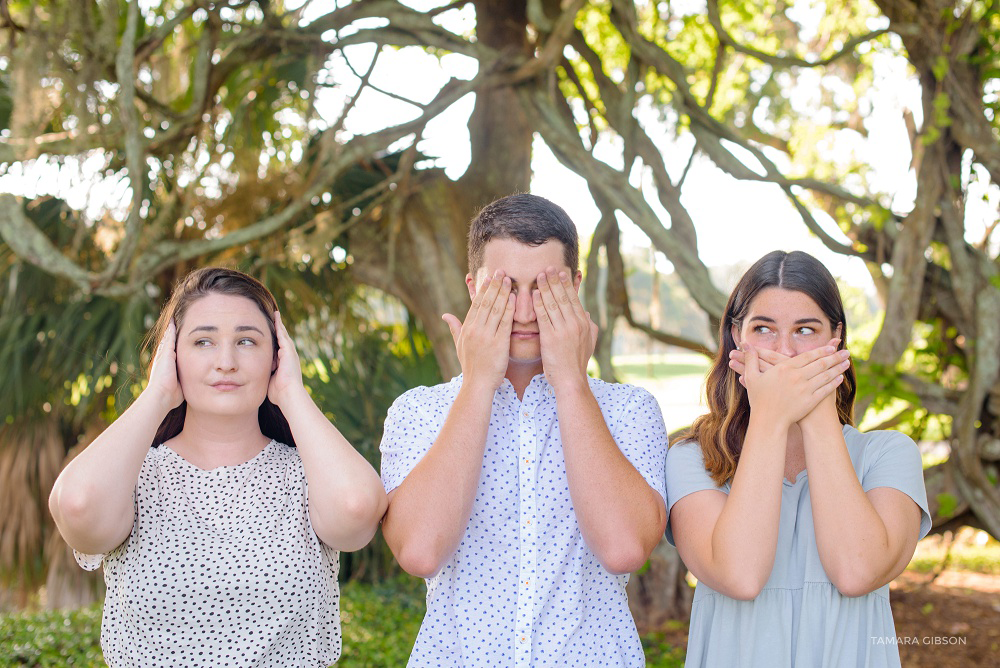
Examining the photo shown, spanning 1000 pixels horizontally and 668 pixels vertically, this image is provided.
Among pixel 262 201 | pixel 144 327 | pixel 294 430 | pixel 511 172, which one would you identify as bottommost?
pixel 294 430

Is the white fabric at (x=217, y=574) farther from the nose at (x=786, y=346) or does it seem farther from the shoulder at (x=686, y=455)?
the nose at (x=786, y=346)

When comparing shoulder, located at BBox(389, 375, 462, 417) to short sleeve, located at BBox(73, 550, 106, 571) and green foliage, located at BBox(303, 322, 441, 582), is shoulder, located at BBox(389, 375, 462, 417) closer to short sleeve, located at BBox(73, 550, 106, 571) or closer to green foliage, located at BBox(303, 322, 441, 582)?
short sleeve, located at BBox(73, 550, 106, 571)

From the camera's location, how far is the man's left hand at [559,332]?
194cm

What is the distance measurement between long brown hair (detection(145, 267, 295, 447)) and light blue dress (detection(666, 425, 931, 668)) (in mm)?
970

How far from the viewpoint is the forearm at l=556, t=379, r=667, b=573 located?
1.84 m

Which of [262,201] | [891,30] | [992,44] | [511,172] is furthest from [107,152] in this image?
[992,44]

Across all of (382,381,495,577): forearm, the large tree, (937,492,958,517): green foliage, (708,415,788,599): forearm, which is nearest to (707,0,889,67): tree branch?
the large tree

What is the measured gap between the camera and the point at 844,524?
5.98 feet

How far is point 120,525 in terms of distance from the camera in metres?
1.81

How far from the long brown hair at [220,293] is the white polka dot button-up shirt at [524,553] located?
0.94ft

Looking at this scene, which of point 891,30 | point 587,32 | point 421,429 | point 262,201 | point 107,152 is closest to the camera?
point 421,429

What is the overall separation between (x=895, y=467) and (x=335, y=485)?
4.11 ft

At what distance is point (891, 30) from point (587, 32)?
3140 millimetres

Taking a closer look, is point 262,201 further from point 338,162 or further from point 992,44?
point 992,44
